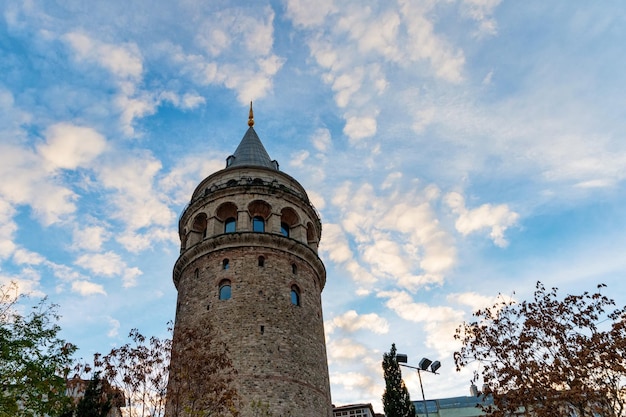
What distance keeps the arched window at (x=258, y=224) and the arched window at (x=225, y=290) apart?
156 inches

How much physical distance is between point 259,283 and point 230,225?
15.9 feet

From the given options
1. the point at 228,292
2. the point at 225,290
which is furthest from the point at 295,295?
the point at 225,290

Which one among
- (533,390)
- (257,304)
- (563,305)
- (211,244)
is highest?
(211,244)

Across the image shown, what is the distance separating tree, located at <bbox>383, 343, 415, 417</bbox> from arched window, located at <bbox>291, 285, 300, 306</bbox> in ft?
23.1

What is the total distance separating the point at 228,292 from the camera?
24.3 m

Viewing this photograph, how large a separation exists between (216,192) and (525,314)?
58.3ft

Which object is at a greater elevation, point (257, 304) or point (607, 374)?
point (257, 304)

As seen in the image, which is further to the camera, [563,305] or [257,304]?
[257,304]

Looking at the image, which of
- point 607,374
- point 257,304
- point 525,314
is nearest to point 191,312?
point 257,304

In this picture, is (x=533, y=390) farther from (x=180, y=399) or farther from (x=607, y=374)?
(x=180, y=399)

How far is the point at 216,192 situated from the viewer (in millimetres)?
28219

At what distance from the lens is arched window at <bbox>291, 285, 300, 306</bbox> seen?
82.7 ft

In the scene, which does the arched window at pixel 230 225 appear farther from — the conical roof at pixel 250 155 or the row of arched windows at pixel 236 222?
the conical roof at pixel 250 155

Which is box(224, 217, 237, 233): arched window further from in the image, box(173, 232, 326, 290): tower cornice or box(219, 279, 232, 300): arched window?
box(219, 279, 232, 300): arched window
